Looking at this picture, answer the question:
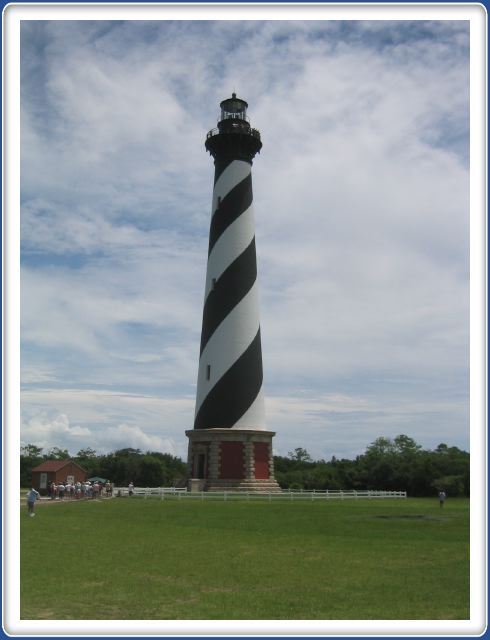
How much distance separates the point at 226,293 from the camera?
35438 millimetres

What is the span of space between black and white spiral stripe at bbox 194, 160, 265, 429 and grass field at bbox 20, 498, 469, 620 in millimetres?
15085

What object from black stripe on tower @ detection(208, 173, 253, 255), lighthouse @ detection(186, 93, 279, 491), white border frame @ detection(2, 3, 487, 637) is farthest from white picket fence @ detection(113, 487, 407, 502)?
white border frame @ detection(2, 3, 487, 637)

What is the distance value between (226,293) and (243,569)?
25.4 m

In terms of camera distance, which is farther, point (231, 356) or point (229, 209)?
point (229, 209)

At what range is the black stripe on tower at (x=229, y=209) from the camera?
36.6 m

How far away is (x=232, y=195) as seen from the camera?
3709 cm

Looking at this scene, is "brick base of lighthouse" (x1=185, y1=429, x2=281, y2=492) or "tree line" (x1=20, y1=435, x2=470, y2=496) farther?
"tree line" (x1=20, y1=435, x2=470, y2=496)

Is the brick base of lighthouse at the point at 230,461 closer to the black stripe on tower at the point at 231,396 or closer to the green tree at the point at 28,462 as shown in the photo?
the black stripe on tower at the point at 231,396

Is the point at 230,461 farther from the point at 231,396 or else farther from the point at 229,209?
the point at 229,209

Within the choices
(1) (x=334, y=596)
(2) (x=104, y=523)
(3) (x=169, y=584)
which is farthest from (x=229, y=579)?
(2) (x=104, y=523)

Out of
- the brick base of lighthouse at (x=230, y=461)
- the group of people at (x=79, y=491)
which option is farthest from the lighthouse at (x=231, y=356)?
the group of people at (x=79, y=491)

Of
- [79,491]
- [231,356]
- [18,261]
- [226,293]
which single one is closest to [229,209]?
[226,293]

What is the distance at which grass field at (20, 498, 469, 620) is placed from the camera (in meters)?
8.14

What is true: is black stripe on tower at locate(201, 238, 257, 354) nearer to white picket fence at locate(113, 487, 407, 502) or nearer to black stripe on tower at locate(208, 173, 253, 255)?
black stripe on tower at locate(208, 173, 253, 255)
